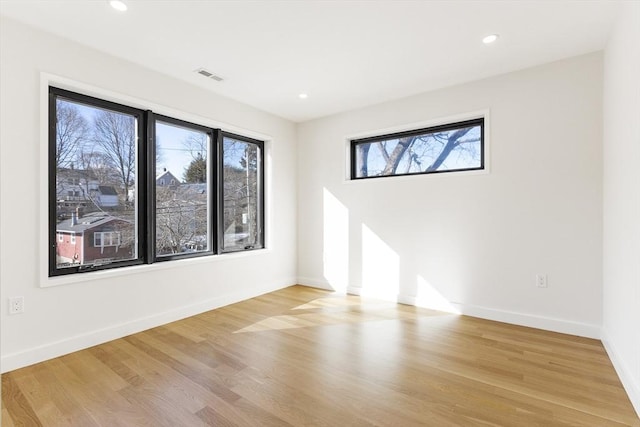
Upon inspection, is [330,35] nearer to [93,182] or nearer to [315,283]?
[93,182]

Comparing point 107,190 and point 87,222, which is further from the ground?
point 107,190

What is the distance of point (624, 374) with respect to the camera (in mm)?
2027

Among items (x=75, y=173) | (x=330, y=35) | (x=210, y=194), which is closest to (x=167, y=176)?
(x=210, y=194)

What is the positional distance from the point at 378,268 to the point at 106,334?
118 inches

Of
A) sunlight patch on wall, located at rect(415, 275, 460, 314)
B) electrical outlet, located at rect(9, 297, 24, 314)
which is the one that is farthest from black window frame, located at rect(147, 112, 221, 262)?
sunlight patch on wall, located at rect(415, 275, 460, 314)

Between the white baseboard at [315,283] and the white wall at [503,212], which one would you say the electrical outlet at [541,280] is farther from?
the white baseboard at [315,283]

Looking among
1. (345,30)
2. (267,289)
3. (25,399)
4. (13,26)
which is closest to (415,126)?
(345,30)

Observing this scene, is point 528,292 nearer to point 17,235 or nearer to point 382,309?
point 382,309

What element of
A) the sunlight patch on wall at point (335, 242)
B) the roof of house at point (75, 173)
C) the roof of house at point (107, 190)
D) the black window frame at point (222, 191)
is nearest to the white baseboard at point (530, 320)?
the sunlight patch on wall at point (335, 242)

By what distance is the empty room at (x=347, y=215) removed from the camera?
6.46 feet

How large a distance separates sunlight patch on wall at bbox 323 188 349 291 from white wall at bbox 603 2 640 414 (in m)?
2.71

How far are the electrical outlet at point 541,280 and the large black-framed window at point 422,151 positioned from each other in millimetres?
1233

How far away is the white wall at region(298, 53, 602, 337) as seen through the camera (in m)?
2.82

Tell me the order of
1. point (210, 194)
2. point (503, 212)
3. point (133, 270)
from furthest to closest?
point (210, 194)
point (503, 212)
point (133, 270)
